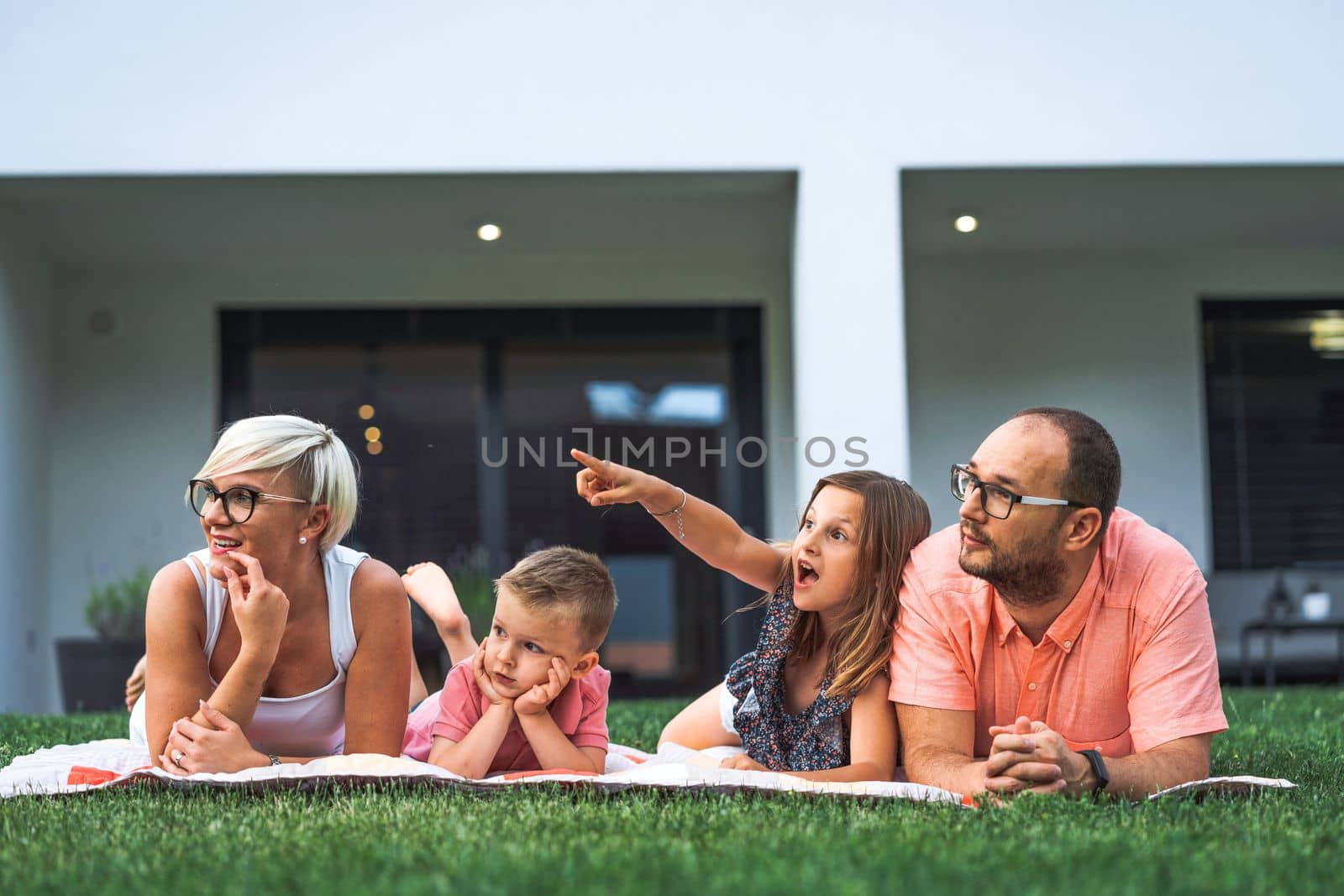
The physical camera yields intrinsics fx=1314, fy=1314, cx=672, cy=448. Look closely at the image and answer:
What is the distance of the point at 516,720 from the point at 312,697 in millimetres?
458

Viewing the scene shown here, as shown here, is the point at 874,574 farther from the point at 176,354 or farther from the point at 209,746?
the point at 176,354

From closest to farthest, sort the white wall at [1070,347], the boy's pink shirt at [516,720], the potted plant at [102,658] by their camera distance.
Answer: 1. the boy's pink shirt at [516,720]
2. the potted plant at [102,658]
3. the white wall at [1070,347]

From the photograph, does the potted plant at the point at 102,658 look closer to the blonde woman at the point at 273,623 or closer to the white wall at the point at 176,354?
the white wall at the point at 176,354

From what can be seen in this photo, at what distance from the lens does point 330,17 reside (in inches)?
265

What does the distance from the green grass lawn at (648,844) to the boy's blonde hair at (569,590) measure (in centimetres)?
44

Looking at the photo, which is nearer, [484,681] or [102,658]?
[484,681]

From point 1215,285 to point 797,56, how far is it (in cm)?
403

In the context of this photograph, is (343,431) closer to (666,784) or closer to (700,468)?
(700,468)

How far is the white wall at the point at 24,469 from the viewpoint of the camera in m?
7.62

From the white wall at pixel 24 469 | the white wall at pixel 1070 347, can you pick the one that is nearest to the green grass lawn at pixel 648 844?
the white wall at pixel 24 469

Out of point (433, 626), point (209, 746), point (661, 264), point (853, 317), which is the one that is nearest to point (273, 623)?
point (209, 746)

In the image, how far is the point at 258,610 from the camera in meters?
2.62

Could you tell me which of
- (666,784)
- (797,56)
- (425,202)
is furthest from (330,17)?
(666,784)

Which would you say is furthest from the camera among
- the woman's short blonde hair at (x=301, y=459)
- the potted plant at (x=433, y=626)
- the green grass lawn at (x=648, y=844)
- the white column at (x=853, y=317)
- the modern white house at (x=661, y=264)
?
the potted plant at (x=433, y=626)
